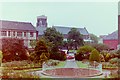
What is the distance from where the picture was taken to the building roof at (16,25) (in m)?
4.52

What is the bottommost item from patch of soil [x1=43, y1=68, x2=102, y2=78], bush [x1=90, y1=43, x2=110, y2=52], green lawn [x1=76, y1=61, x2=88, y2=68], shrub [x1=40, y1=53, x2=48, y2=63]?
patch of soil [x1=43, y1=68, x2=102, y2=78]

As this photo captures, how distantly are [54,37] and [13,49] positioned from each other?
641mm

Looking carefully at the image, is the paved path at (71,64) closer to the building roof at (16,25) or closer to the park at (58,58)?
the park at (58,58)

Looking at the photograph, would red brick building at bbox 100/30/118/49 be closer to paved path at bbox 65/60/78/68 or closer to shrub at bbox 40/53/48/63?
paved path at bbox 65/60/78/68

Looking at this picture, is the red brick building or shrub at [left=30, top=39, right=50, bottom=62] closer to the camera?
the red brick building

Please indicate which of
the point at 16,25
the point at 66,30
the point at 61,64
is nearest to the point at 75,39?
the point at 66,30

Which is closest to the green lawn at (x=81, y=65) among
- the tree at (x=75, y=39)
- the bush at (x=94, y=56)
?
the bush at (x=94, y=56)

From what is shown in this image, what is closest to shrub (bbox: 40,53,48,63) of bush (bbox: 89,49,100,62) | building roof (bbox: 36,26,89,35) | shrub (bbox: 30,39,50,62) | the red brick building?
shrub (bbox: 30,39,50,62)

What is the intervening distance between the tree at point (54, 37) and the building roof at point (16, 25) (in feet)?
0.71

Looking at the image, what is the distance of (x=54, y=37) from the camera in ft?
15.0

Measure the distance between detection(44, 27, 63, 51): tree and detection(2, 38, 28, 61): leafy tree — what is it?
40 cm

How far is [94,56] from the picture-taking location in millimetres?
4559

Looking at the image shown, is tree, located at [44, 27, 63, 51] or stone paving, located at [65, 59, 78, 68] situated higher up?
tree, located at [44, 27, 63, 51]

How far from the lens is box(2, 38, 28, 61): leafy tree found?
4566 millimetres
